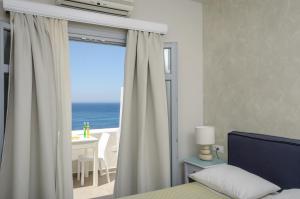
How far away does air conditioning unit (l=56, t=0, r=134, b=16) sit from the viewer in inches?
89.2

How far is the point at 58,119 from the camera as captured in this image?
2168mm

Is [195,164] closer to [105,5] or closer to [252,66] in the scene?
[252,66]

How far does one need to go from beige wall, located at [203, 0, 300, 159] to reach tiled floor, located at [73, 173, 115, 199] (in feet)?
5.86

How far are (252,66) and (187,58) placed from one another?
84cm

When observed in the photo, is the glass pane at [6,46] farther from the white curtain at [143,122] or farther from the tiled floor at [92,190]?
the tiled floor at [92,190]

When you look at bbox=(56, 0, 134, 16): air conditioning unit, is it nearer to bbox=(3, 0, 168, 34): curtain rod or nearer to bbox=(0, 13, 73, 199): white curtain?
bbox=(3, 0, 168, 34): curtain rod

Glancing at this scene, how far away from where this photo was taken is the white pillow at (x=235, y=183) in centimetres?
181

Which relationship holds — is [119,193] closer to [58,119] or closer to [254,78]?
[58,119]

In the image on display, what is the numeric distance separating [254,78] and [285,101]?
41 centimetres

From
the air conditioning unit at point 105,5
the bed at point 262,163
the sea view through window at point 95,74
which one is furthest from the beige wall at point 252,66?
the sea view through window at point 95,74

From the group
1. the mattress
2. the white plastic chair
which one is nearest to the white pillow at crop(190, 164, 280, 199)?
the mattress

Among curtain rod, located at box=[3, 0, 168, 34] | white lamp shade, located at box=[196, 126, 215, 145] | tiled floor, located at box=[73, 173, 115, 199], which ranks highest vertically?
curtain rod, located at box=[3, 0, 168, 34]

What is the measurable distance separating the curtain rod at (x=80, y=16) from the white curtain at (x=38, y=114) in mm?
59

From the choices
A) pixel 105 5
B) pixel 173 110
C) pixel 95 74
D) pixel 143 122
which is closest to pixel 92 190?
pixel 143 122
